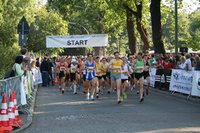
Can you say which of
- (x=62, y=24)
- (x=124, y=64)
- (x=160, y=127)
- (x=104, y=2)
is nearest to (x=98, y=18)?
(x=62, y=24)

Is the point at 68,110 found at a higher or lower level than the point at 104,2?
lower

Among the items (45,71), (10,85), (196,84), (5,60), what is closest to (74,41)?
(45,71)

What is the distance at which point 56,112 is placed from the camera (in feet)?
47.9

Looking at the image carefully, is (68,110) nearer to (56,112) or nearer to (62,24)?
(56,112)

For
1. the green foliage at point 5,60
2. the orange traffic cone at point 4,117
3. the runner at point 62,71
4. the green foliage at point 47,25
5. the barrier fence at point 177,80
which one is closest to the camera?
the orange traffic cone at point 4,117

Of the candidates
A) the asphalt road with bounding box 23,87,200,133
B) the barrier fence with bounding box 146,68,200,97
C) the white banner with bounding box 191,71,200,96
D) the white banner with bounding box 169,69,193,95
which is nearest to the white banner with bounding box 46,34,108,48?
the barrier fence with bounding box 146,68,200,97

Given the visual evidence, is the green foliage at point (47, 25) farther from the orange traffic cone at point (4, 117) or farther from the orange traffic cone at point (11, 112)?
the orange traffic cone at point (4, 117)

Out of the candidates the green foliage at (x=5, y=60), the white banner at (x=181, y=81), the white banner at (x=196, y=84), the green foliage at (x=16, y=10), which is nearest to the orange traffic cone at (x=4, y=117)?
the white banner at (x=196, y=84)

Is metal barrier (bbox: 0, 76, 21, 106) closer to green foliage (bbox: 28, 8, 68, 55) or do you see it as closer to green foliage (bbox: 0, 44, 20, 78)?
green foliage (bbox: 0, 44, 20, 78)

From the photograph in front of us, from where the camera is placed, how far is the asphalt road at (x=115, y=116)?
11.1m

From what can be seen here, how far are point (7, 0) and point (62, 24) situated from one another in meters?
11.0

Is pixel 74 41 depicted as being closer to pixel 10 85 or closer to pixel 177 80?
pixel 177 80

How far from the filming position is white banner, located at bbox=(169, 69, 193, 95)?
18811 millimetres

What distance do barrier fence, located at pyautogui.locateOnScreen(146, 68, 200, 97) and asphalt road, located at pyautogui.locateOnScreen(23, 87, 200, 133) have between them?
30.8 inches
